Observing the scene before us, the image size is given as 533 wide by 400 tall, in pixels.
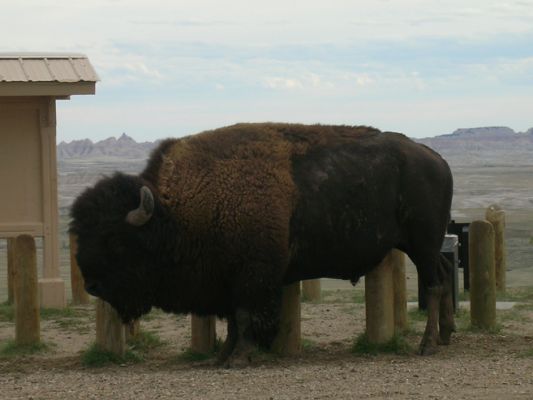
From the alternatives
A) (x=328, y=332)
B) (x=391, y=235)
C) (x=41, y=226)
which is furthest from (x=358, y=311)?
(x=41, y=226)

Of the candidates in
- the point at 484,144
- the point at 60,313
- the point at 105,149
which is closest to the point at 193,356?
the point at 60,313

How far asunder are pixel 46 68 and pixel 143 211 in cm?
568

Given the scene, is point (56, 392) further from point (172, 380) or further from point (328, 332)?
point (328, 332)

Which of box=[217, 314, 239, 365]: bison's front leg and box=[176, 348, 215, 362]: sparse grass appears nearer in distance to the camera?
box=[217, 314, 239, 365]: bison's front leg

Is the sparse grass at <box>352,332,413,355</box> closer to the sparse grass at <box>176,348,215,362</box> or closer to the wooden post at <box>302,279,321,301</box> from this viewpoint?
the sparse grass at <box>176,348,215,362</box>

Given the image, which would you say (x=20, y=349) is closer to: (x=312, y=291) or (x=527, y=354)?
(x=527, y=354)

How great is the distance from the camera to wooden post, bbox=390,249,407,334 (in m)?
12.3

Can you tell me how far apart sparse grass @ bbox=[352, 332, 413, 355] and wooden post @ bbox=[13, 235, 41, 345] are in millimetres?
3310

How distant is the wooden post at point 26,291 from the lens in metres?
11.5

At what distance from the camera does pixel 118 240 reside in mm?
10359

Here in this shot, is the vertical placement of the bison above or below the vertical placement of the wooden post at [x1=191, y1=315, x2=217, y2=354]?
above

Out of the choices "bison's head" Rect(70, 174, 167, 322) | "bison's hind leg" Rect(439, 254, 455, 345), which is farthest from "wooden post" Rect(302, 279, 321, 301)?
"bison's head" Rect(70, 174, 167, 322)

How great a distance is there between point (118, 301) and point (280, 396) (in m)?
2.36

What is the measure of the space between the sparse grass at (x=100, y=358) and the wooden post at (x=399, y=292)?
2.99m
